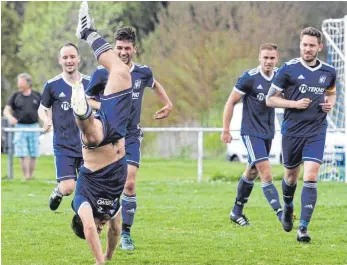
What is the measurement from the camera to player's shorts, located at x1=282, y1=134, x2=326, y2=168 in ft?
38.2

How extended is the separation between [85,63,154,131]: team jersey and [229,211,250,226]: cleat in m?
2.53

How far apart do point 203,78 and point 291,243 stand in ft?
99.7

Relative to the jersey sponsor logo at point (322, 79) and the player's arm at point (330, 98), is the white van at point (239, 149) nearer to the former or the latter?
the player's arm at point (330, 98)

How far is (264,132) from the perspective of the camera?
43.2 ft

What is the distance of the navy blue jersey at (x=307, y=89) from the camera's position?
11711mm

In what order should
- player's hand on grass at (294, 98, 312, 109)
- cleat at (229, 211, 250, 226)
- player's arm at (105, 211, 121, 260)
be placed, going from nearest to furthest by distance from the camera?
player's arm at (105, 211, 121, 260) → player's hand on grass at (294, 98, 312, 109) → cleat at (229, 211, 250, 226)

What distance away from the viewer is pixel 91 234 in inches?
356

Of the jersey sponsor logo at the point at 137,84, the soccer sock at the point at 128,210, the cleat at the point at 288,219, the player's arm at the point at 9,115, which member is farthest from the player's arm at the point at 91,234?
the player's arm at the point at 9,115

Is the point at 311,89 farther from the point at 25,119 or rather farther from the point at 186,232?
the point at 25,119

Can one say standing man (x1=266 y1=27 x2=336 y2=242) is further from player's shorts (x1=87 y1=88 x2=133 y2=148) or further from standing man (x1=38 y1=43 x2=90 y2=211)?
player's shorts (x1=87 y1=88 x2=133 y2=148)

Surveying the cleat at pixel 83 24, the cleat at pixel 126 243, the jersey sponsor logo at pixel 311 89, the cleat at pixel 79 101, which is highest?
the cleat at pixel 83 24

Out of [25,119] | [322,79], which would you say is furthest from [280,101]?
[25,119]

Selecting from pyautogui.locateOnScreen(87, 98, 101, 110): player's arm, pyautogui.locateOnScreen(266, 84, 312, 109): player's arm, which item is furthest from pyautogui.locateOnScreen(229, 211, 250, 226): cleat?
pyautogui.locateOnScreen(87, 98, 101, 110): player's arm

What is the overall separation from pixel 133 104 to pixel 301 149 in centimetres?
204
